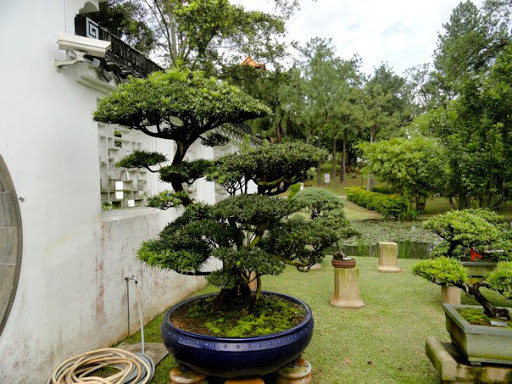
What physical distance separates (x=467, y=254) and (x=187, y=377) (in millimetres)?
4203

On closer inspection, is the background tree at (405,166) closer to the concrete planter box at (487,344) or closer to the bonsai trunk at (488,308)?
the bonsai trunk at (488,308)

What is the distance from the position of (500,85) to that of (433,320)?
5.42 m

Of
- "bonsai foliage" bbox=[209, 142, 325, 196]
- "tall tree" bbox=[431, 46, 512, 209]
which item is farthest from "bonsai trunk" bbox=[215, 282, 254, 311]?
"tall tree" bbox=[431, 46, 512, 209]

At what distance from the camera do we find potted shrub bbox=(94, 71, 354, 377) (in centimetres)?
229

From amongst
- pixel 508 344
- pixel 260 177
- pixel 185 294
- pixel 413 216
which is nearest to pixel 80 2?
pixel 260 177

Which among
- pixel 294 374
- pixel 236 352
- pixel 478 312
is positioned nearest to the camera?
pixel 236 352

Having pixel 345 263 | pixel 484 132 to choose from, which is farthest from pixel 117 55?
pixel 484 132

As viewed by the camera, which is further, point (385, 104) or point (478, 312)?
point (385, 104)

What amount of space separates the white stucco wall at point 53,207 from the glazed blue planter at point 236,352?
102 cm

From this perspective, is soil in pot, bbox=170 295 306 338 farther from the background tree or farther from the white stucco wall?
the background tree

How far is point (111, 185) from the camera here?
376cm

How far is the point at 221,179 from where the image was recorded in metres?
2.48

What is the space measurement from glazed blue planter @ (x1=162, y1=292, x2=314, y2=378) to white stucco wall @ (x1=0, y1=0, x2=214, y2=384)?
1.02 metres

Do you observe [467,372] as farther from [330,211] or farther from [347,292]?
[330,211]
